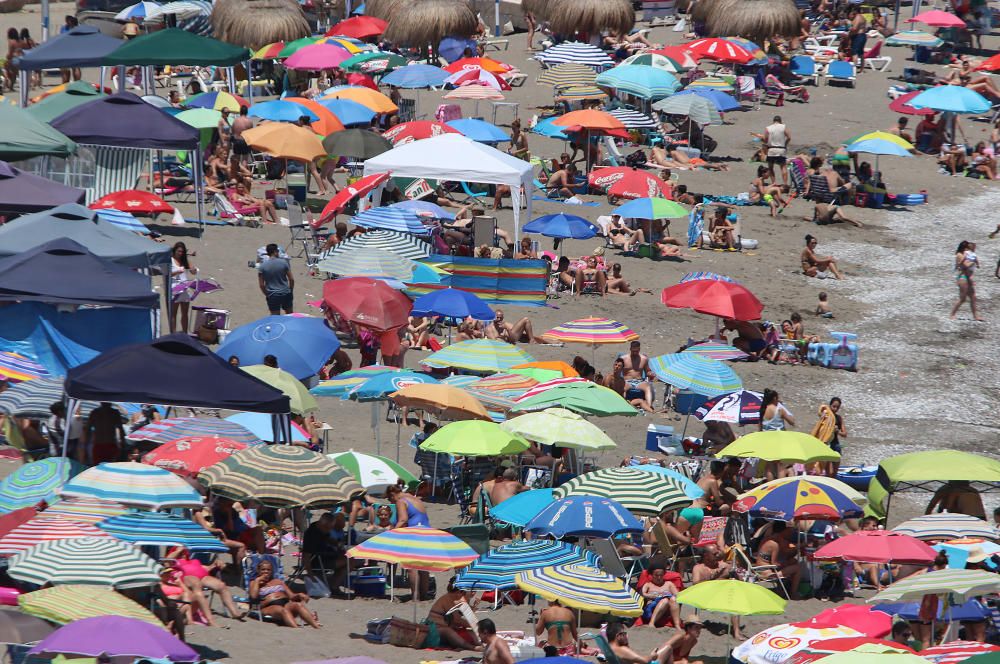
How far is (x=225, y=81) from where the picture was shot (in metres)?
33.2

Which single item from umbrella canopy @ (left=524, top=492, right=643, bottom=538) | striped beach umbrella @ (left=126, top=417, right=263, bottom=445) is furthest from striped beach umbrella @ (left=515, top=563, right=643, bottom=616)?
striped beach umbrella @ (left=126, top=417, right=263, bottom=445)

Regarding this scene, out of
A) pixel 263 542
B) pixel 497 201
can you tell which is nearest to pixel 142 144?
pixel 497 201

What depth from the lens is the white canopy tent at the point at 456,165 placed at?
23.7 metres

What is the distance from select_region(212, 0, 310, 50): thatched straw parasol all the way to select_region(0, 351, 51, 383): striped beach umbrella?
20500mm

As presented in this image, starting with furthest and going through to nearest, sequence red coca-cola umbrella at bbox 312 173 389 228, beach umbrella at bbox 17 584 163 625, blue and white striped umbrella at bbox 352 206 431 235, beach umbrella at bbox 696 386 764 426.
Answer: red coca-cola umbrella at bbox 312 173 389 228 → blue and white striped umbrella at bbox 352 206 431 235 → beach umbrella at bbox 696 386 764 426 → beach umbrella at bbox 17 584 163 625

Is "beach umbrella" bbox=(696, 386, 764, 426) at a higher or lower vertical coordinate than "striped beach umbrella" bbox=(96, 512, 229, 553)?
lower

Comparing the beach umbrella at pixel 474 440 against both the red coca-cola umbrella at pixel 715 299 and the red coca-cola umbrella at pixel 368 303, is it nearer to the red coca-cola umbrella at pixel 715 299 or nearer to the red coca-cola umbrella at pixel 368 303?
the red coca-cola umbrella at pixel 368 303

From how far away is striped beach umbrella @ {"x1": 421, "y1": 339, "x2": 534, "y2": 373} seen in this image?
57.5ft

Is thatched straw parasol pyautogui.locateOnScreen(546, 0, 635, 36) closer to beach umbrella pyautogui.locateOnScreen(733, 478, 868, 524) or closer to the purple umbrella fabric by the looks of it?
beach umbrella pyautogui.locateOnScreen(733, 478, 868, 524)

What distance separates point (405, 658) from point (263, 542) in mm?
2117

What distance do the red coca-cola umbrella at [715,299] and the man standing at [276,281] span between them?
15.7 ft

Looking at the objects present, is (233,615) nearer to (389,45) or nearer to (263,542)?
(263,542)

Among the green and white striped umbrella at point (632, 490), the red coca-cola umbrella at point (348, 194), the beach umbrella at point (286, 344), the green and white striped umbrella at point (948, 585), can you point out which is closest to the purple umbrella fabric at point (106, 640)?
the green and white striped umbrella at point (632, 490)

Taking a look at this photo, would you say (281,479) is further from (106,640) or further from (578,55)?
(578,55)
